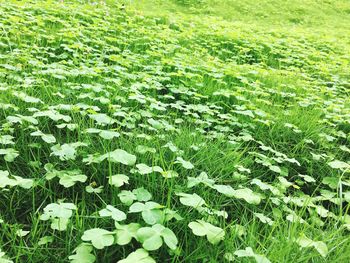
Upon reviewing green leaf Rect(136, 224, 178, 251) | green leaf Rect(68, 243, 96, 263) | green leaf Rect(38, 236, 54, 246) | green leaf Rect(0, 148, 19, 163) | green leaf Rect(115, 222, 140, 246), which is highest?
green leaf Rect(136, 224, 178, 251)

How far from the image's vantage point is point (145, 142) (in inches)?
87.6

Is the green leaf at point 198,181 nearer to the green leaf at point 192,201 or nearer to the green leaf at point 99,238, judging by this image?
the green leaf at point 192,201

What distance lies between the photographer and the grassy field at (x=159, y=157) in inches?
59.4

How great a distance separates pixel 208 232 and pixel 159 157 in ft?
2.54

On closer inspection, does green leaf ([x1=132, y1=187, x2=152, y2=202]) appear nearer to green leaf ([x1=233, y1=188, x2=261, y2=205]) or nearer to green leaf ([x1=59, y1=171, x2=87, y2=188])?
green leaf ([x1=59, y1=171, x2=87, y2=188])

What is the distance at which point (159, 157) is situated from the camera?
214 centimetres

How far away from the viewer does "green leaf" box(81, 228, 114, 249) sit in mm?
Result: 1326

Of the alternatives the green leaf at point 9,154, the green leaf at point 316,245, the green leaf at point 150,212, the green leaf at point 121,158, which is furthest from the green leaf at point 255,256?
the green leaf at point 9,154

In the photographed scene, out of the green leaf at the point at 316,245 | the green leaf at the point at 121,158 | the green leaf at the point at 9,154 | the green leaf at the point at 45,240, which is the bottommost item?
the green leaf at the point at 45,240

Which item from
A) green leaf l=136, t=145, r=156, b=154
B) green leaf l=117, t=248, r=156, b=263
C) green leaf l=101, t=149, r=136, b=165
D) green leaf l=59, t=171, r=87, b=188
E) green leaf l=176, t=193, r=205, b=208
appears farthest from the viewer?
green leaf l=136, t=145, r=156, b=154

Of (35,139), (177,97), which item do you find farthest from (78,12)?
(35,139)

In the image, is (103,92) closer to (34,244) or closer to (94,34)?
(34,244)

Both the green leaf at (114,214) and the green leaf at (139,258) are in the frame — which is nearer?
the green leaf at (139,258)

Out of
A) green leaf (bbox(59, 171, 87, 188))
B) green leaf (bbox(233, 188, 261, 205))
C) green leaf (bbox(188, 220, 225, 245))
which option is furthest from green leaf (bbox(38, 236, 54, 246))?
green leaf (bbox(233, 188, 261, 205))
